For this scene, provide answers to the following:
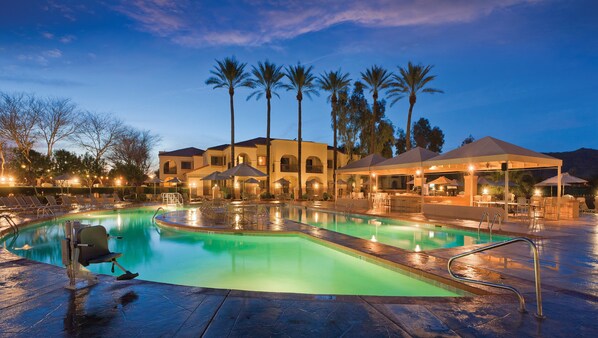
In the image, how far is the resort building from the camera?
34.5 m

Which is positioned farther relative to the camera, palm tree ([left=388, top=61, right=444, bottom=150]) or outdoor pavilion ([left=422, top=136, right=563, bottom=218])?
palm tree ([left=388, top=61, right=444, bottom=150])

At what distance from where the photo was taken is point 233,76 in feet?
93.8

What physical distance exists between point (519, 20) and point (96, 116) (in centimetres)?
3698

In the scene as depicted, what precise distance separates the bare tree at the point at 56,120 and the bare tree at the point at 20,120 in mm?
524

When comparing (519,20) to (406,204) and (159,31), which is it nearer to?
(406,204)

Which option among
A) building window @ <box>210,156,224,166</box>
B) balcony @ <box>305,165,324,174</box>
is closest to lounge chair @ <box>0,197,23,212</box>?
building window @ <box>210,156,224,166</box>

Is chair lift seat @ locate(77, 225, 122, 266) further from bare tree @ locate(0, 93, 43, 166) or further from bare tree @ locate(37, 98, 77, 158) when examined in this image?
bare tree @ locate(37, 98, 77, 158)

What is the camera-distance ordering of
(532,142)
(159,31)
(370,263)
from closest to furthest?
(370,263) → (159,31) → (532,142)

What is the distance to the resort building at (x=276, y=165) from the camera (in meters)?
34.5

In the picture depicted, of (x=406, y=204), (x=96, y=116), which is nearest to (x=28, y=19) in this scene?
(x=96, y=116)

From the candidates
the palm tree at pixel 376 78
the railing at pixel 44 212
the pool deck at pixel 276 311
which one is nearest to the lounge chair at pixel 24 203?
the railing at pixel 44 212

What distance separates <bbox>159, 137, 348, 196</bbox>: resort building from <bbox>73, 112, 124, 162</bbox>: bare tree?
6645mm

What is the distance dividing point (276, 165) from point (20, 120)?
74.1 ft

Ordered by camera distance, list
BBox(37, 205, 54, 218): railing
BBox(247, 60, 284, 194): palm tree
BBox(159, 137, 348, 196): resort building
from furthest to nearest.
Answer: BBox(159, 137, 348, 196): resort building
BBox(247, 60, 284, 194): palm tree
BBox(37, 205, 54, 218): railing
